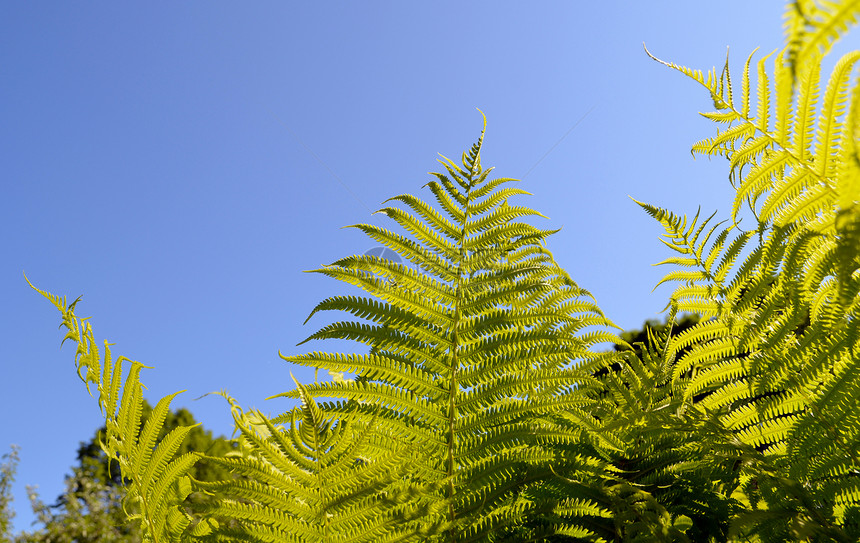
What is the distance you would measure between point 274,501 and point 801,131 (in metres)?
0.95

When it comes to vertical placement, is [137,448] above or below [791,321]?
above

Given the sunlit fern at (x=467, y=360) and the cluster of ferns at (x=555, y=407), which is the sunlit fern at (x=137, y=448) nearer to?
the cluster of ferns at (x=555, y=407)

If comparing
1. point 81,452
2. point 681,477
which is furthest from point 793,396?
point 81,452

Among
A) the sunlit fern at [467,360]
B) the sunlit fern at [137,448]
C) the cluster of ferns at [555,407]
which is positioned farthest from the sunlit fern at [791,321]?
the sunlit fern at [137,448]

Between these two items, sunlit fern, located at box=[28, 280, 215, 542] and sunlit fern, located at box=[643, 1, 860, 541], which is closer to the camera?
sunlit fern, located at box=[643, 1, 860, 541]

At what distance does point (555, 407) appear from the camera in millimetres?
1022

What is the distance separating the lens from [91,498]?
12.8 m

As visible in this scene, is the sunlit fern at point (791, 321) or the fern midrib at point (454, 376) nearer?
the sunlit fern at point (791, 321)

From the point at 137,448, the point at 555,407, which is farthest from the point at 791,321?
the point at 137,448

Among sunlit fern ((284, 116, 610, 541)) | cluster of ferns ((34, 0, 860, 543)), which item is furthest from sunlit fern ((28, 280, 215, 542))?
sunlit fern ((284, 116, 610, 541))

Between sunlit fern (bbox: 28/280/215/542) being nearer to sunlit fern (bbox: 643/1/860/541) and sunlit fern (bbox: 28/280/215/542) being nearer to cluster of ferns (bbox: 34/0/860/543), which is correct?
cluster of ferns (bbox: 34/0/860/543)

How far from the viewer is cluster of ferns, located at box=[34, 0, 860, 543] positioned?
2.71 ft

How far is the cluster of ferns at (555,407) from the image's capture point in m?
0.83

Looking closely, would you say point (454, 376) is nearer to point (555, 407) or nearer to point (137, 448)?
point (555, 407)
